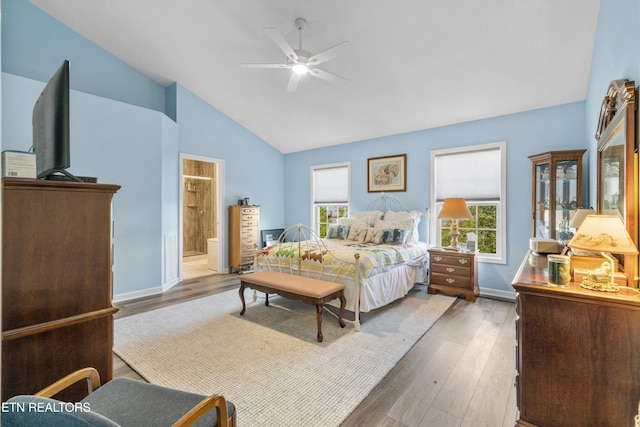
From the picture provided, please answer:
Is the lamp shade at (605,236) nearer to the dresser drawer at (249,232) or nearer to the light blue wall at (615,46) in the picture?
the light blue wall at (615,46)

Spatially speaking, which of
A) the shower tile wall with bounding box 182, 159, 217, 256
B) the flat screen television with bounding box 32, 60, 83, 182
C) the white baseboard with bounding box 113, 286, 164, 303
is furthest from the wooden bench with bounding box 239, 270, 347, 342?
the shower tile wall with bounding box 182, 159, 217, 256

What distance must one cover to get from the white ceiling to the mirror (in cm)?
138

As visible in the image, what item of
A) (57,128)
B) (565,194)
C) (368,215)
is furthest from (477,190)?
(57,128)

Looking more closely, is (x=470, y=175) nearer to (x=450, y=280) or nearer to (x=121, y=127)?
(x=450, y=280)

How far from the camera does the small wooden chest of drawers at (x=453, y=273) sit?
4176mm

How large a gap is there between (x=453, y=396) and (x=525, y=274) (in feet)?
3.32

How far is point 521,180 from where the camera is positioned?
418 centimetres

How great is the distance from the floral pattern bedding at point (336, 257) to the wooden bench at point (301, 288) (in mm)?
296

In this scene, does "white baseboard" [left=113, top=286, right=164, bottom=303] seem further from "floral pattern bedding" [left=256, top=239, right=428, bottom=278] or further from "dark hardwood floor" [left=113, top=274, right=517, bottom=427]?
"floral pattern bedding" [left=256, top=239, right=428, bottom=278]

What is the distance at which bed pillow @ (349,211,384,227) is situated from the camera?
5.18m

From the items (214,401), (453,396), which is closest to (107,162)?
(214,401)

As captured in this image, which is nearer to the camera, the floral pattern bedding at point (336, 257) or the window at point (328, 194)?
the floral pattern bedding at point (336, 257)

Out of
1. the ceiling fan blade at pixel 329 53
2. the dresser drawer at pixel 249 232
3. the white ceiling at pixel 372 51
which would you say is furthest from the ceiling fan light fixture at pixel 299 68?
the dresser drawer at pixel 249 232

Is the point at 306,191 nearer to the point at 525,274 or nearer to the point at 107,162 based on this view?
the point at 107,162
